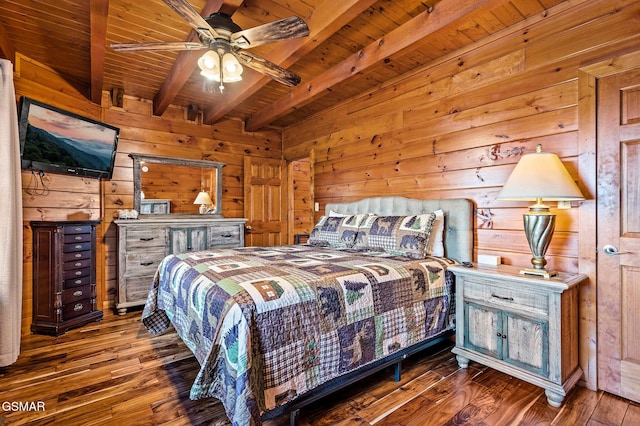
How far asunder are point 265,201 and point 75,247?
251cm

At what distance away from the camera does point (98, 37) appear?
2340 mm

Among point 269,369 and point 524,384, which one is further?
point 524,384

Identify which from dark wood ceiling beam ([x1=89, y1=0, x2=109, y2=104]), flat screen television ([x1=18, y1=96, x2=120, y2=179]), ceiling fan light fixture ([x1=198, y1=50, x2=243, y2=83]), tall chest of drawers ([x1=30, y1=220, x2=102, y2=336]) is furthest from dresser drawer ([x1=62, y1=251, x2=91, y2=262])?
ceiling fan light fixture ([x1=198, y1=50, x2=243, y2=83])

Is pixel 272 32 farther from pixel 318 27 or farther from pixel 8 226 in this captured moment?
pixel 8 226

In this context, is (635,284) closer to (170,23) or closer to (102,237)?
(170,23)

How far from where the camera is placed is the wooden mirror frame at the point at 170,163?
392 centimetres

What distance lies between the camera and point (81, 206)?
3.49 m


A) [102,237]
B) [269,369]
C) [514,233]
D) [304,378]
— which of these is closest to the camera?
[269,369]

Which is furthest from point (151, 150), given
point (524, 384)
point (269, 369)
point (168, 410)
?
point (524, 384)

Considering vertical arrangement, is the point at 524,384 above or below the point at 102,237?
below

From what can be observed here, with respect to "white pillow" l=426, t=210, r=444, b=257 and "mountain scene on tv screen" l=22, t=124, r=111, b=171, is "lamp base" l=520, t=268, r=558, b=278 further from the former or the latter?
"mountain scene on tv screen" l=22, t=124, r=111, b=171

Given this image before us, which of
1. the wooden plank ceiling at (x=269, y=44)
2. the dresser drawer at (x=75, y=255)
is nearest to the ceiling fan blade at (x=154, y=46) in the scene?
the wooden plank ceiling at (x=269, y=44)

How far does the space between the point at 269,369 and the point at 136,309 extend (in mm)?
2944

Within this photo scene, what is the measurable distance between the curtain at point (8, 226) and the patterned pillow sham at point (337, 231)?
243cm
